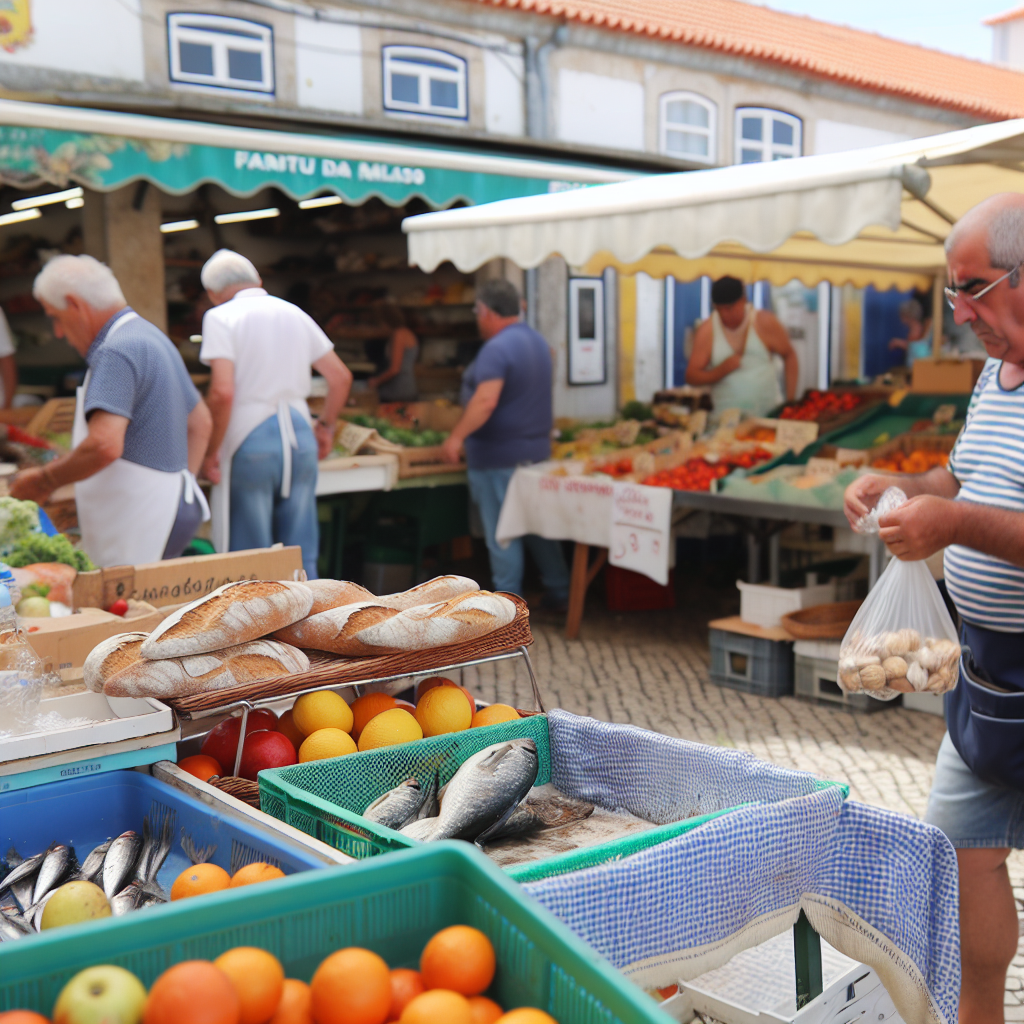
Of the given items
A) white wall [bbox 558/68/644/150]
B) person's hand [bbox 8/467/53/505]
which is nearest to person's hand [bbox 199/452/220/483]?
person's hand [bbox 8/467/53/505]

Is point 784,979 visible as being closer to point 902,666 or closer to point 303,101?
point 902,666

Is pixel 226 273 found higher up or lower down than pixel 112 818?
higher up

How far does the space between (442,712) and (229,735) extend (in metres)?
0.42

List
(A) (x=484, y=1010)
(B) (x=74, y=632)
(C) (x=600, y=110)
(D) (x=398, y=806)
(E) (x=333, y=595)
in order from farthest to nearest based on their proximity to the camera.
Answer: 1. (C) (x=600, y=110)
2. (B) (x=74, y=632)
3. (E) (x=333, y=595)
4. (D) (x=398, y=806)
5. (A) (x=484, y=1010)

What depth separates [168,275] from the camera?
34.8 feet

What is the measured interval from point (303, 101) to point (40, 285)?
19.0ft

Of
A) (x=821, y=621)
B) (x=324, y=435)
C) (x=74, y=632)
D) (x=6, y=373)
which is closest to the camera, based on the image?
(x=74, y=632)

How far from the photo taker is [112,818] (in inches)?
77.3

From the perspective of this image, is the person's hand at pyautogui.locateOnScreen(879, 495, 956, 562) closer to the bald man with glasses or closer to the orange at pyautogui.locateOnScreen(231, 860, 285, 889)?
the bald man with glasses

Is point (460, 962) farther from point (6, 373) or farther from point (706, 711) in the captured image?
point (6, 373)

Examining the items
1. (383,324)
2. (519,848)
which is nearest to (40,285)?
(519,848)

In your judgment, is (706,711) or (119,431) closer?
(119,431)

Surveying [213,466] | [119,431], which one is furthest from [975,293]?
[213,466]

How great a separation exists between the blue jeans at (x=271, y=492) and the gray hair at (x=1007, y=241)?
3596mm
